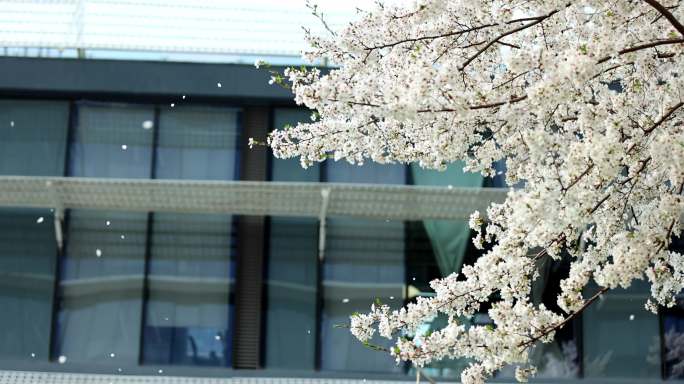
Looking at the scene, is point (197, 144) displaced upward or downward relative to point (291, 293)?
upward

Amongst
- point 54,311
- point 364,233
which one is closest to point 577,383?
point 364,233

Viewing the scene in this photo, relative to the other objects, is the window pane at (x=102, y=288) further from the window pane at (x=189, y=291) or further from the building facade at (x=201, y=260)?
the window pane at (x=189, y=291)

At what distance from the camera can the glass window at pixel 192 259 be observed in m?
12.3

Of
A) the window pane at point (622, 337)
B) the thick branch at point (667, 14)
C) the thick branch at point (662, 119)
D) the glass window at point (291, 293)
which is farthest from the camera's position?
the window pane at point (622, 337)

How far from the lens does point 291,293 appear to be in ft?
41.1

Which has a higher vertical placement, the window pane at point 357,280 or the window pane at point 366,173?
the window pane at point 366,173

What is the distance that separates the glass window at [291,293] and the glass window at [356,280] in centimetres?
17

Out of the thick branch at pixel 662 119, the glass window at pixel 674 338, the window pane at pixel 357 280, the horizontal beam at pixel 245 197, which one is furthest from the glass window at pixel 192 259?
the thick branch at pixel 662 119

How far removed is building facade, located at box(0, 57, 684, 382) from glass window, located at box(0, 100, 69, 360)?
17 mm

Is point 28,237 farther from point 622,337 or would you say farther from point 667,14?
point 667,14

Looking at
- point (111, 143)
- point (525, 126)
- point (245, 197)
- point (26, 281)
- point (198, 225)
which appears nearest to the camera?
point (525, 126)

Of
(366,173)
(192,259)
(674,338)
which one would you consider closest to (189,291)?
(192,259)

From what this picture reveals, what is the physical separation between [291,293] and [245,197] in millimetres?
1351

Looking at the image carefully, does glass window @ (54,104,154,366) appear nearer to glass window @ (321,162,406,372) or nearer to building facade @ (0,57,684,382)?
building facade @ (0,57,684,382)
